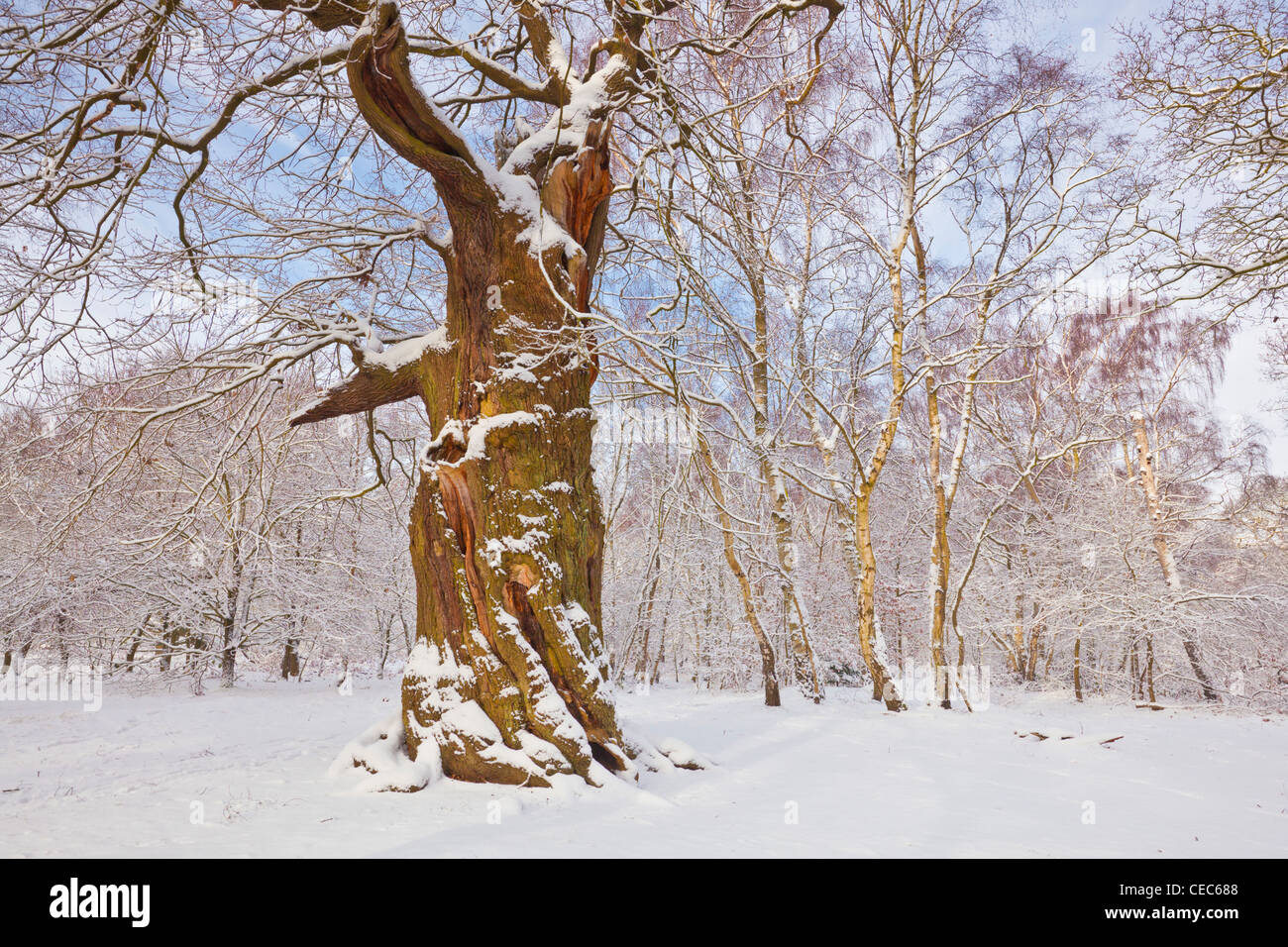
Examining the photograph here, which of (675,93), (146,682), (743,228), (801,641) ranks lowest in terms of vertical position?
(146,682)

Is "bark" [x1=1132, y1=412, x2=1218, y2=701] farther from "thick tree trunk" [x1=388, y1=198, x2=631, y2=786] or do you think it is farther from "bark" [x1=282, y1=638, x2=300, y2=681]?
"bark" [x1=282, y1=638, x2=300, y2=681]

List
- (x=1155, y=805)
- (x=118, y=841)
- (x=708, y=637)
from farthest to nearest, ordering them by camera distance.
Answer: (x=708, y=637)
(x=1155, y=805)
(x=118, y=841)

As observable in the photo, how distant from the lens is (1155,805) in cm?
455

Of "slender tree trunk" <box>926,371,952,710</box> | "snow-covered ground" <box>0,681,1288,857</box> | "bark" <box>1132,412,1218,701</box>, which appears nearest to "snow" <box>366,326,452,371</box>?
"snow-covered ground" <box>0,681,1288,857</box>

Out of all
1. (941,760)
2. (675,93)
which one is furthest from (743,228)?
(941,760)

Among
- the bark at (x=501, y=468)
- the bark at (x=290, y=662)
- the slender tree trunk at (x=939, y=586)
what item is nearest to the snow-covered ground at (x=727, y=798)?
the bark at (x=501, y=468)

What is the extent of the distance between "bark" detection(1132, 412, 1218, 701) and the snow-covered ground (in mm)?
5455

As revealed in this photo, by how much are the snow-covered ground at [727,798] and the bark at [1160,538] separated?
546 centimetres

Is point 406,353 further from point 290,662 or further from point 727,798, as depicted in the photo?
point 290,662

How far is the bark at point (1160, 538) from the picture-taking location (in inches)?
513

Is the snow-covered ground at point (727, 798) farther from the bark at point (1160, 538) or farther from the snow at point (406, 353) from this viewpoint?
the bark at point (1160, 538)

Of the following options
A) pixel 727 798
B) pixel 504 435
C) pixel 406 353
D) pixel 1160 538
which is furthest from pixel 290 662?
pixel 1160 538
